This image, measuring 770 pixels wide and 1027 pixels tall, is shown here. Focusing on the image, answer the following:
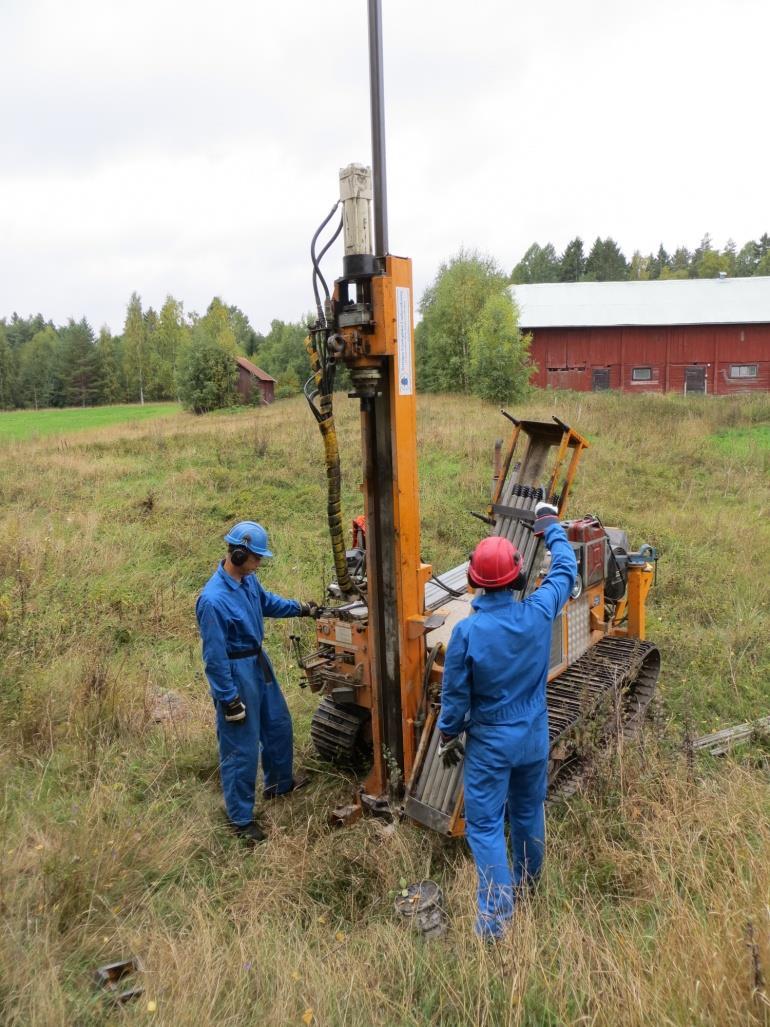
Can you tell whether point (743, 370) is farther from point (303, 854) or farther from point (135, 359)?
point (135, 359)

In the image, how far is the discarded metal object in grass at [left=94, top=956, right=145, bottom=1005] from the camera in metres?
2.58

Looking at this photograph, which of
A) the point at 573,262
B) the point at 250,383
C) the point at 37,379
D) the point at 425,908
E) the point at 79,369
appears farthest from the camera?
the point at 573,262

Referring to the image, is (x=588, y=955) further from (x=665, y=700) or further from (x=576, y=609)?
(x=665, y=700)

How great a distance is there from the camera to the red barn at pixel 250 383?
105 ft

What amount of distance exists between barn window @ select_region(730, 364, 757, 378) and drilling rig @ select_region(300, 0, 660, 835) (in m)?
28.7

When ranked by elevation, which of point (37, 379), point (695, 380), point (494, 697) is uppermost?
point (37, 379)

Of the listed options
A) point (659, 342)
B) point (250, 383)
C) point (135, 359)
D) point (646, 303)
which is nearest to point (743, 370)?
point (659, 342)

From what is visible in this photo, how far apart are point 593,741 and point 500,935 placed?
5.01ft

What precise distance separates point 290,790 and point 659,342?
2998 centimetres

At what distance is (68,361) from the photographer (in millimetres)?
54188

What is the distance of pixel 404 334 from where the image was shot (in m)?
3.95

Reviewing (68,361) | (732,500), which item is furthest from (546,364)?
(68,361)

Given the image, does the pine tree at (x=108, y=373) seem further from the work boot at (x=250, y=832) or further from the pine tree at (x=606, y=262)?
the work boot at (x=250, y=832)

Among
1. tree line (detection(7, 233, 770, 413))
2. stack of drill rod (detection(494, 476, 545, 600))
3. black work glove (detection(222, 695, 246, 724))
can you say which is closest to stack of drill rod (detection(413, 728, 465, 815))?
black work glove (detection(222, 695, 246, 724))
